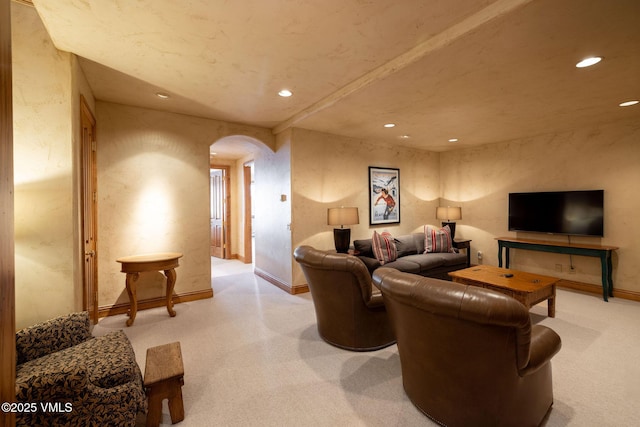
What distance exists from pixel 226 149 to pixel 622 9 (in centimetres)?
579

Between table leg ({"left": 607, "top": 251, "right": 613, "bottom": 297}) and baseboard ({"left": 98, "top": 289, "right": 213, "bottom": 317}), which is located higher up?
table leg ({"left": 607, "top": 251, "right": 613, "bottom": 297})

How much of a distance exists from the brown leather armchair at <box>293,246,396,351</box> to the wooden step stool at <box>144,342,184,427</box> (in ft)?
4.24

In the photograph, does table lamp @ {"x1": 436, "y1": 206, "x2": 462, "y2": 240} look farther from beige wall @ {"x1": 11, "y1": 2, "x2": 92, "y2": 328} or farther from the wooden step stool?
beige wall @ {"x1": 11, "y1": 2, "x2": 92, "y2": 328}

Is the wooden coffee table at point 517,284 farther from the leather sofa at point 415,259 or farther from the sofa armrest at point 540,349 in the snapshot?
the sofa armrest at point 540,349

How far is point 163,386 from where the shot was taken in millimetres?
1749

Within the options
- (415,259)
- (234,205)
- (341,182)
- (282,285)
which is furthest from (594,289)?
(234,205)

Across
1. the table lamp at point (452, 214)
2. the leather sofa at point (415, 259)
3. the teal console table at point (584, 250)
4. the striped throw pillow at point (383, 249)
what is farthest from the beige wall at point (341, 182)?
the teal console table at point (584, 250)

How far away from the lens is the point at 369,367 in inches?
93.7

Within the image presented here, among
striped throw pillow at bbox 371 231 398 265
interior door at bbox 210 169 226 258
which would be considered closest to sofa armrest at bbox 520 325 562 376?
striped throw pillow at bbox 371 231 398 265

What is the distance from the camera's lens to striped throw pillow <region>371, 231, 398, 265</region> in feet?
14.4

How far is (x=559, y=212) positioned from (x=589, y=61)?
9.92 ft

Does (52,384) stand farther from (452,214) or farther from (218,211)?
(218,211)

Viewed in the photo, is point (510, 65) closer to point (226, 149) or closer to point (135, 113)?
point (135, 113)

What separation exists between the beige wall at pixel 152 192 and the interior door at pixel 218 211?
10.7ft
